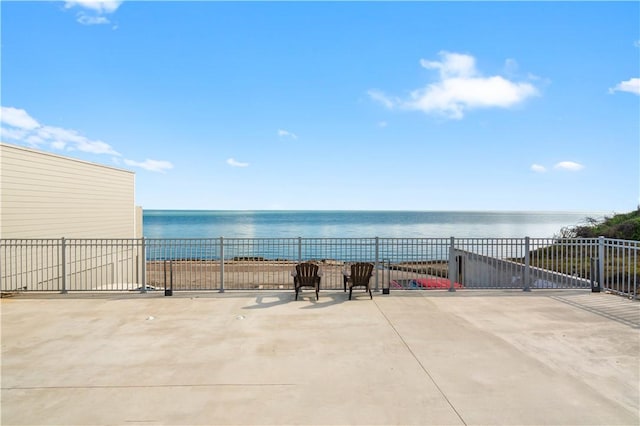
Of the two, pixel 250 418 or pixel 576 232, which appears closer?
pixel 250 418

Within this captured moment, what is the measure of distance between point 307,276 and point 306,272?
0.10 meters

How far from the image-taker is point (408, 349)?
5562 mm

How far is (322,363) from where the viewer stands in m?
5.05

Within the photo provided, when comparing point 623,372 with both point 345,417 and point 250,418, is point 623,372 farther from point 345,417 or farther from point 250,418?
point 250,418

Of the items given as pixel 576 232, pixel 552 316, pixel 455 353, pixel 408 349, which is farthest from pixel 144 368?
pixel 576 232

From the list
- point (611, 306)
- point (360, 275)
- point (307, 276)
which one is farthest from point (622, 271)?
point (307, 276)

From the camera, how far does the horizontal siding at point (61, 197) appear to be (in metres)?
10.9

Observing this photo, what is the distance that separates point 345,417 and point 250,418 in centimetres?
91

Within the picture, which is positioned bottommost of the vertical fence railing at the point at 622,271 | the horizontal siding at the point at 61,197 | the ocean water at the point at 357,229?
the ocean water at the point at 357,229

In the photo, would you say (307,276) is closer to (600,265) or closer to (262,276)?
(600,265)

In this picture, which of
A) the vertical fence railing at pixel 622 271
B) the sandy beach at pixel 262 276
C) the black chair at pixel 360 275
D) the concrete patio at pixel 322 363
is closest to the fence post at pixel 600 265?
the vertical fence railing at pixel 622 271

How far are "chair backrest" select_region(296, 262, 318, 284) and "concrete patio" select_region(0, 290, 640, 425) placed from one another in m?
0.70

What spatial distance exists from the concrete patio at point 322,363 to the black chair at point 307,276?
2.06 ft

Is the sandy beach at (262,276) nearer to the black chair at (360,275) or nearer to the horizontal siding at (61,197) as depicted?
the black chair at (360,275)
